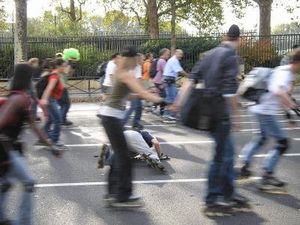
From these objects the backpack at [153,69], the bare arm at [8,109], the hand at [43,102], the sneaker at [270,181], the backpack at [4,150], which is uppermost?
the backpack at [153,69]

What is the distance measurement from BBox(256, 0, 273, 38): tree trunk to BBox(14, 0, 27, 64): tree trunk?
1279cm

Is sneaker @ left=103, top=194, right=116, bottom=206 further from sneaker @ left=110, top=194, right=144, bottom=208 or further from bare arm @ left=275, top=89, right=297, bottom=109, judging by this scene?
bare arm @ left=275, top=89, right=297, bottom=109

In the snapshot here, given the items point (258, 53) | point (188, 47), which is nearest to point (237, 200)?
point (188, 47)

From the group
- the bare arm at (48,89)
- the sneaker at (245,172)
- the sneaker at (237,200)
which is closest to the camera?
the sneaker at (237,200)

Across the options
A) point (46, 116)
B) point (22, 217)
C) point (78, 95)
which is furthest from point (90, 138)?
point (78, 95)

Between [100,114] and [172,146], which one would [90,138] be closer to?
[172,146]

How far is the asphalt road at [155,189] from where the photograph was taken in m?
5.29

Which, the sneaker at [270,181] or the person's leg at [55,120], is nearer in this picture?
the sneaker at [270,181]

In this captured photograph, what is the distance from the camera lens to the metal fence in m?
22.3

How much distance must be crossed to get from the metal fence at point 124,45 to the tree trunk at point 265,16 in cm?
246

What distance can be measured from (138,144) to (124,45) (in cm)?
1516

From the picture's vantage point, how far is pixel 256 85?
6.27m

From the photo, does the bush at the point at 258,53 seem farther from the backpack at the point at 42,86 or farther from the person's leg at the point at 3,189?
the person's leg at the point at 3,189

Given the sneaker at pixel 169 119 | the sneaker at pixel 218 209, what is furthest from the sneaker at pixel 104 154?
the sneaker at pixel 169 119
